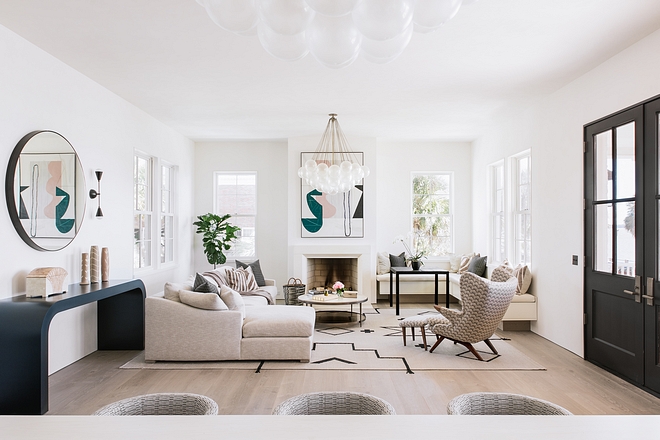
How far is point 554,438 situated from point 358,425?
532 mm

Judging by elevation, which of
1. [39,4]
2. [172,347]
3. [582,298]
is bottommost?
[172,347]

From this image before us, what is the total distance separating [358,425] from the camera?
1.38 meters

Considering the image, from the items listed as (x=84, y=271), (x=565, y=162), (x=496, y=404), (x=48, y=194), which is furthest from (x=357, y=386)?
(x=565, y=162)

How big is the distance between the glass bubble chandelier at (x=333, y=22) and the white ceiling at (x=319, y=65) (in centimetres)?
186

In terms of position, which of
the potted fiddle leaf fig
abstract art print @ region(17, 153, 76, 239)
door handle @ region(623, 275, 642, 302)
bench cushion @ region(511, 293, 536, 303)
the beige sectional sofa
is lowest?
the beige sectional sofa

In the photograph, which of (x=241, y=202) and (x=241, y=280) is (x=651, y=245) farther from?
(x=241, y=202)

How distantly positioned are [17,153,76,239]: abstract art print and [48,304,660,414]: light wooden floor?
4.39 ft

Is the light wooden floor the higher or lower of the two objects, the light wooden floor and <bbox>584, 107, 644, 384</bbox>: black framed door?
the lower

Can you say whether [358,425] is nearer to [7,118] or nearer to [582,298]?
[7,118]

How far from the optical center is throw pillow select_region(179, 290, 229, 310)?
4.60 metres

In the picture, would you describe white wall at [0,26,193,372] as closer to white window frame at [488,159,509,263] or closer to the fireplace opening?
the fireplace opening

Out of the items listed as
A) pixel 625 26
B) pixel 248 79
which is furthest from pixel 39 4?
pixel 625 26

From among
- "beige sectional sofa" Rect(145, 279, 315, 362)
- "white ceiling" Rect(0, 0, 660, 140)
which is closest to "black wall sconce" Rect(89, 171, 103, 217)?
"white ceiling" Rect(0, 0, 660, 140)

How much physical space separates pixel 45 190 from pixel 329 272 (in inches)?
206
